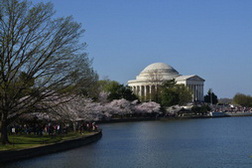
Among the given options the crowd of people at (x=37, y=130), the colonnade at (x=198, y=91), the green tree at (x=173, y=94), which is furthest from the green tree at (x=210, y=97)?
the crowd of people at (x=37, y=130)

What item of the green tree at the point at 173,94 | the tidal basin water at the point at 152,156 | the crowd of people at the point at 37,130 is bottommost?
the tidal basin water at the point at 152,156

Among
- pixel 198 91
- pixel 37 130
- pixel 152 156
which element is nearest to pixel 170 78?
pixel 198 91

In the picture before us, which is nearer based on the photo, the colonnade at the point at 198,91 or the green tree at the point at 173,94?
the green tree at the point at 173,94

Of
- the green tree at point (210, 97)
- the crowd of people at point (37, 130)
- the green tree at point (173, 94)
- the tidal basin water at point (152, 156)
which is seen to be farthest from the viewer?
the green tree at point (210, 97)

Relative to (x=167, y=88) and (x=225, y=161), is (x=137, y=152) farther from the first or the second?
(x=167, y=88)

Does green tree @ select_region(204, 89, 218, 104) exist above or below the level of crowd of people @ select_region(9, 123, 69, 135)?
above

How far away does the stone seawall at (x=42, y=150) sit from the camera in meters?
28.7

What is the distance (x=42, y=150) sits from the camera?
32531mm

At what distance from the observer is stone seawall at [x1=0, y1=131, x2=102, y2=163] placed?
2869 cm

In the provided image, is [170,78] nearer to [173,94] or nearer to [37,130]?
[173,94]

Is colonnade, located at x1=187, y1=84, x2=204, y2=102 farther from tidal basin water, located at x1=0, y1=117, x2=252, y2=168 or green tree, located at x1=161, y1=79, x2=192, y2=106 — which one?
tidal basin water, located at x1=0, y1=117, x2=252, y2=168

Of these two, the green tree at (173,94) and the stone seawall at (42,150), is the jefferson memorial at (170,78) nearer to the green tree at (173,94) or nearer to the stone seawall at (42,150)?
the green tree at (173,94)

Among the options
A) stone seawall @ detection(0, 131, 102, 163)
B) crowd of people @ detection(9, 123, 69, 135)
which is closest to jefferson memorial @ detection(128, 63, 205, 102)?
crowd of people @ detection(9, 123, 69, 135)

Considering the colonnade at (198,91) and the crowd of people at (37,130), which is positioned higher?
the colonnade at (198,91)
